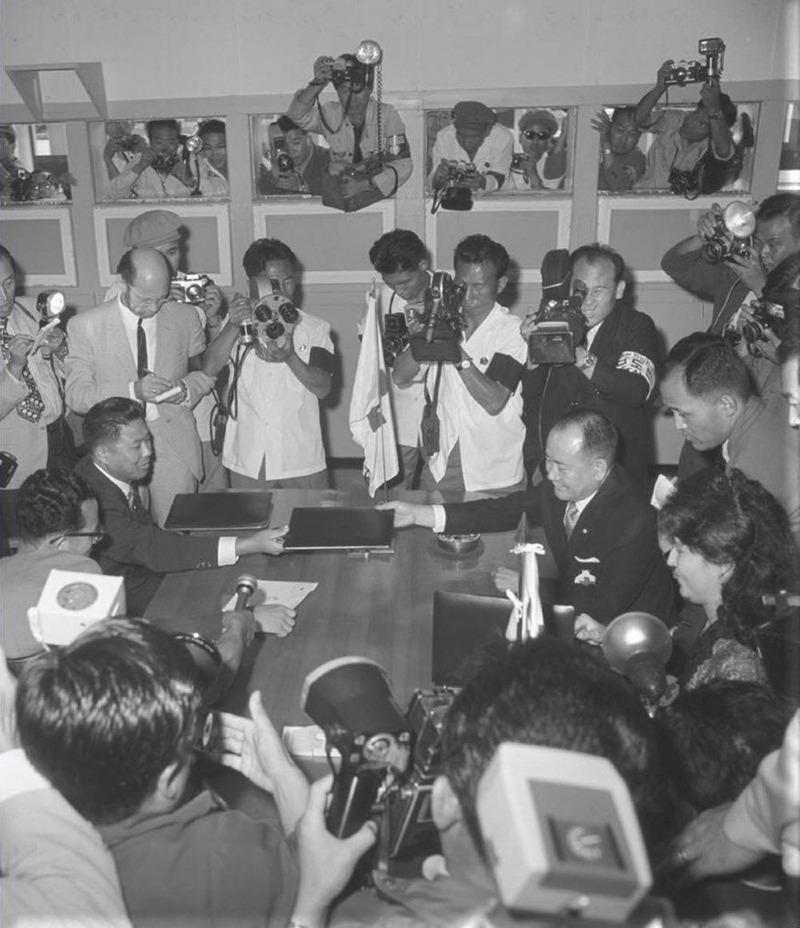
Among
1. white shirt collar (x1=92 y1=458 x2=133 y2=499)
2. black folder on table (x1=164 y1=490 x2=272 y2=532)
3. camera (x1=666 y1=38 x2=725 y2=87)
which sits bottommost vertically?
black folder on table (x1=164 y1=490 x2=272 y2=532)

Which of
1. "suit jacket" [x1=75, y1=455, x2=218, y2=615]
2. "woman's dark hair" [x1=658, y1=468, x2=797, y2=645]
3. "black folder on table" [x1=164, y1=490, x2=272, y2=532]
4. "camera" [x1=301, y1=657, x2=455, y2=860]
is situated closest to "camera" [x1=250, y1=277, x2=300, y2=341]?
"black folder on table" [x1=164, y1=490, x2=272, y2=532]

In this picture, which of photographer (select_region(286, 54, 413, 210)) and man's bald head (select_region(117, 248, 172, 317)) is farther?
photographer (select_region(286, 54, 413, 210))

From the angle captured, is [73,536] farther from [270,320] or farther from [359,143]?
[359,143]

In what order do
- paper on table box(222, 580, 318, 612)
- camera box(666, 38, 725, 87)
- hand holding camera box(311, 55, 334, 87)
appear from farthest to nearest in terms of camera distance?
hand holding camera box(311, 55, 334, 87), camera box(666, 38, 725, 87), paper on table box(222, 580, 318, 612)

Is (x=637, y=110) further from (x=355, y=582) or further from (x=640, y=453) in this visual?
(x=355, y=582)

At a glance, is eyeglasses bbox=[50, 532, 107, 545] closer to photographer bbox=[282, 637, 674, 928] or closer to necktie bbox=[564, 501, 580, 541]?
necktie bbox=[564, 501, 580, 541]

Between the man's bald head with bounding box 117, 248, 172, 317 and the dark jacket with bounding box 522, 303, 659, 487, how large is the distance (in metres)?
1.63

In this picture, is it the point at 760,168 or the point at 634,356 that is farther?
the point at 760,168

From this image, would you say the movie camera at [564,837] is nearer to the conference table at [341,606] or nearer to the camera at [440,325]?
the conference table at [341,606]

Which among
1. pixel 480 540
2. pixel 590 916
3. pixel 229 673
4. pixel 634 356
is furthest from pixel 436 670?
pixel 634 356

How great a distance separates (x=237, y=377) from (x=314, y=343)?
1.28 ft

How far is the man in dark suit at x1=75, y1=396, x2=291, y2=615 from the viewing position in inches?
120

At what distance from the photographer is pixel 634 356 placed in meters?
3.78

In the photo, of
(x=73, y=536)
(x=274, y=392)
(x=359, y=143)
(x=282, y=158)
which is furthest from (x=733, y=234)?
(x=73, y=536)
